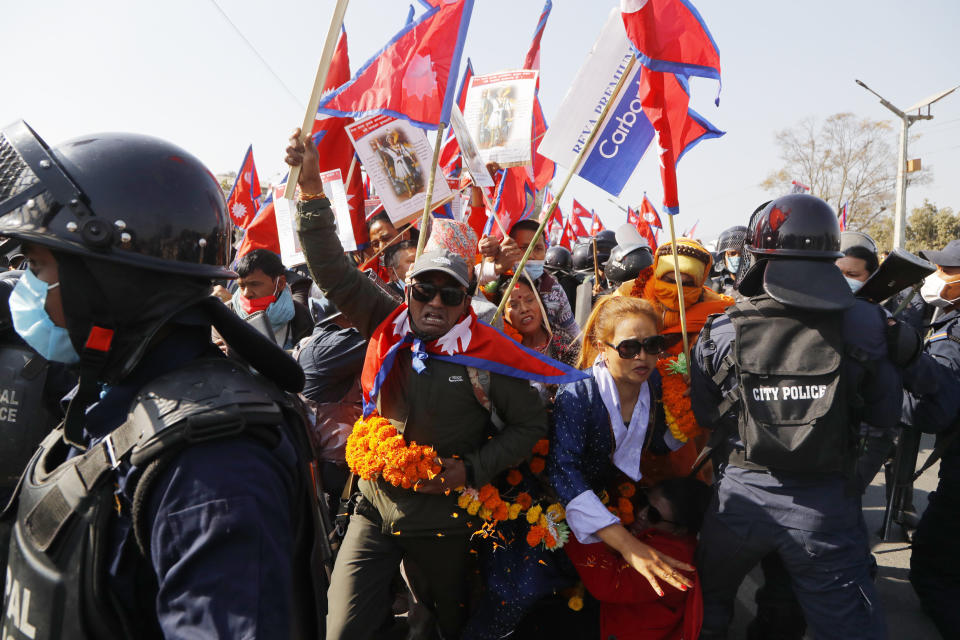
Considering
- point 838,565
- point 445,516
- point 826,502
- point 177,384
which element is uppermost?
point 177,384

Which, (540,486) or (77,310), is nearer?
(77,310)

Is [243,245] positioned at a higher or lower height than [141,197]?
lower

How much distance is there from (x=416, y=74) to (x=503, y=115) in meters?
1.17

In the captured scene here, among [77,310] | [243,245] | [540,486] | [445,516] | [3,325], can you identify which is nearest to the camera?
[77,310]

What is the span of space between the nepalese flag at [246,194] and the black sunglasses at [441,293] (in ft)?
16.5

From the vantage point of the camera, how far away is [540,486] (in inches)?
127

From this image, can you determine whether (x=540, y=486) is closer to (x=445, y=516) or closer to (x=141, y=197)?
(x=445, y=516)

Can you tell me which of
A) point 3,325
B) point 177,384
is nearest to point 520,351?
point 177,384

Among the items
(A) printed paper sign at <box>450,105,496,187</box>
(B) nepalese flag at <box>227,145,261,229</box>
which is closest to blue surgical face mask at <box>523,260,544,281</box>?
(A) printed paper sign at <box>450,105,496,187</box>

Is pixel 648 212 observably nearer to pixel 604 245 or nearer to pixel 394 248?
pixel 604 245

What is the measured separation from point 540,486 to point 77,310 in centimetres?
244

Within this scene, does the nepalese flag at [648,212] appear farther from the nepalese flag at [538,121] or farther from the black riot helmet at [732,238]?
the nepalese flag at [538,121]

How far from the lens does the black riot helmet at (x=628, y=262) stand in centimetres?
539

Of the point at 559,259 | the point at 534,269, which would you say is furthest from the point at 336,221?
the point at 559,259
